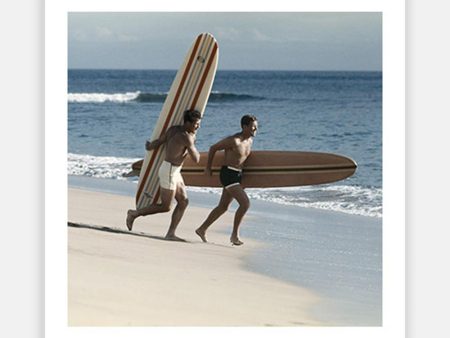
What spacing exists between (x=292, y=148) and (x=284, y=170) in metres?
3.29

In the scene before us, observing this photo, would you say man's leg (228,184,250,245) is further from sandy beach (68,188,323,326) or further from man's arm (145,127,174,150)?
man's arm (145,127,174,150)

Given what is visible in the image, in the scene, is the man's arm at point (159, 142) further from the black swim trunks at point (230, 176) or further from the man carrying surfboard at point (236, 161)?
the black swim trunks at point (230, 176)

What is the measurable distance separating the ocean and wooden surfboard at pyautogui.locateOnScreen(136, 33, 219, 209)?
2.29 ft

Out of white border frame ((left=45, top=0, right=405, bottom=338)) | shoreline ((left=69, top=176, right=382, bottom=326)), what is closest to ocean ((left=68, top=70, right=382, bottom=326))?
shoreline ((left=69, top=176, right=382, bottom=326))

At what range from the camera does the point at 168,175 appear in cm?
673

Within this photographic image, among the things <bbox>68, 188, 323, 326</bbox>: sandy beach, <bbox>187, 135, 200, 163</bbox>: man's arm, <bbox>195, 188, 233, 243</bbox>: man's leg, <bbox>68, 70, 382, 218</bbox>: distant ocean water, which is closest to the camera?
<bbox>68, 188, 323, 326</bbox>: sandy beach

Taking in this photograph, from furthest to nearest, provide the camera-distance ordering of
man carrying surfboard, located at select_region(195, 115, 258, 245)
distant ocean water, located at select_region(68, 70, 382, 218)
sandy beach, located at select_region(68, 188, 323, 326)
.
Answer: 1. distant ocean water, located at select_region(68, 70, 382, 218)
2. man carrying surfboard, located at select_region(195, 115, 258, 245)
3. sandy beach, located at select_region(68, 188, 323, 326)

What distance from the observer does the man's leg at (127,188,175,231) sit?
22.1 feet

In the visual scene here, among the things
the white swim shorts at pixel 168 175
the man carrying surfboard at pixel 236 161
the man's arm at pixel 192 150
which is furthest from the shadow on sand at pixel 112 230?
the man's arm at pixel 192 150

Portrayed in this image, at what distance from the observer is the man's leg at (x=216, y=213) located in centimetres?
687

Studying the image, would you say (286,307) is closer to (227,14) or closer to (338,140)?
(227,14)

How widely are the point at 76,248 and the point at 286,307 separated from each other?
4.04 ft
